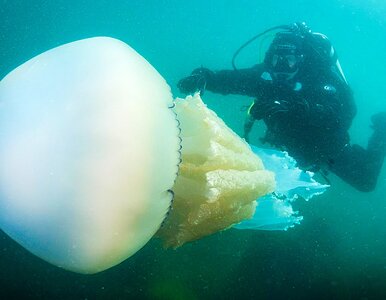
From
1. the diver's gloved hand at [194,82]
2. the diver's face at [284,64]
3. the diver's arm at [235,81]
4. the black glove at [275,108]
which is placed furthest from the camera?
the diver's arm at [235,81]

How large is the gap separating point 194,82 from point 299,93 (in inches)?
68.2

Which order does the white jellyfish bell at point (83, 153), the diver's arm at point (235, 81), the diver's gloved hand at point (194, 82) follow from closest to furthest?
the white jellyfish bell at point (83, 153) < the diver's gloved hand at point (194, 82) < the diver's arm at point (235, 81)

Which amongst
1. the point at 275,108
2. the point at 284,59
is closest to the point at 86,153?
the point at 275,108

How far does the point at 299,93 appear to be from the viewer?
5973mm

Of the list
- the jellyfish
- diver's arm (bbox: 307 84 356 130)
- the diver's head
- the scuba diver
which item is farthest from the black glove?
the jellyfish

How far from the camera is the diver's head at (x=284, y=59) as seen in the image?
6.18m

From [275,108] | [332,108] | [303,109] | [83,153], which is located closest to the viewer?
[83,153]

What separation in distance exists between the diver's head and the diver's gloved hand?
120cm

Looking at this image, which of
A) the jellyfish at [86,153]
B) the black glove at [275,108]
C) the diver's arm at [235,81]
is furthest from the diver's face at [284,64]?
the jellyfish at [86,153]

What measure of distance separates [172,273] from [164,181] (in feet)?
18.3

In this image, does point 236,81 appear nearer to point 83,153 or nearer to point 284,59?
point 284,59

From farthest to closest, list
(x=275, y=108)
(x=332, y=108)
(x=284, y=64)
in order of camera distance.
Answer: (x=284, y=64) < (x=332, y=108) < (x=275, y=108)

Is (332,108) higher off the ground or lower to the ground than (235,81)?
lower

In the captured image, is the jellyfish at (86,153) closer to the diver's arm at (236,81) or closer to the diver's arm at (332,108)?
the diver's arm at (332,108)
